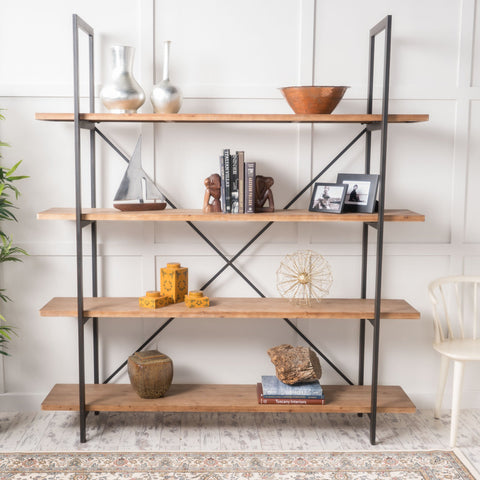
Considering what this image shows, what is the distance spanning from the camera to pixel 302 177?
9.96 ft

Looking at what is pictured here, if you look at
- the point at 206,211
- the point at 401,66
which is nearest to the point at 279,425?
the point at 206,211

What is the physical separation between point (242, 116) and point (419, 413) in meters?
1.82

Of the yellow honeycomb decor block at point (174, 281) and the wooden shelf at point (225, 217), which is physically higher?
the wooden shelf at point (225, 217)

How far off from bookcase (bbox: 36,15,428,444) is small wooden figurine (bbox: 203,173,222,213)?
5cm

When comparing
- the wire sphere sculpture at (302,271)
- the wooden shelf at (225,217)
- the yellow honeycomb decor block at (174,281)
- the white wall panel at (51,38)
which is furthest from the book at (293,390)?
the white wall panel at (51,38)

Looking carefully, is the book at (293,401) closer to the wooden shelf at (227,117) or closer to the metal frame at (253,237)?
the metal frame at (253,237)

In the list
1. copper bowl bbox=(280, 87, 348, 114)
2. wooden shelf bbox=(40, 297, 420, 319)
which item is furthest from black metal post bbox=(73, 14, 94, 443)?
copper bowl bbox=(280, 87, 348, 114)

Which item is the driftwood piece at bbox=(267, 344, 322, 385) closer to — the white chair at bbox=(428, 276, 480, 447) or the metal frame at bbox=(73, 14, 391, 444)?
the metal frame at bbox=(73, 14, 391, 444)

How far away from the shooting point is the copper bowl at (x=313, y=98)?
265 centimetres

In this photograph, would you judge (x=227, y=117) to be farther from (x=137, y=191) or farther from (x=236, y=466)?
(x=236, y=466)

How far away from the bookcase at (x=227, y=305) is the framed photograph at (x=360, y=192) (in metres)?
0.07

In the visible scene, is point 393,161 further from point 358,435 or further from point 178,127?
point 358,435

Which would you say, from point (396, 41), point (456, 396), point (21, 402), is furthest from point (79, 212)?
point (456, 396)

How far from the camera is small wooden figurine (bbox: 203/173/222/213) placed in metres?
2.78
